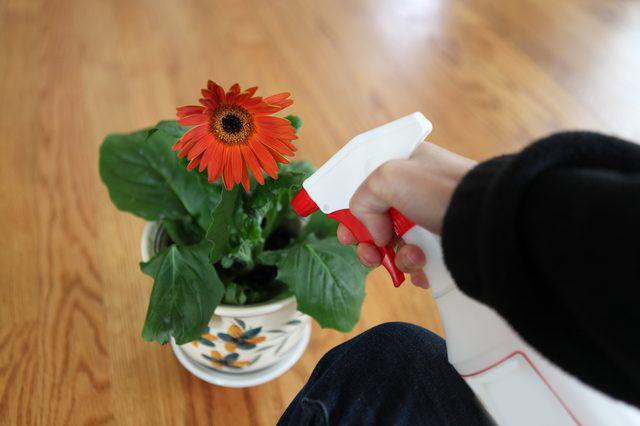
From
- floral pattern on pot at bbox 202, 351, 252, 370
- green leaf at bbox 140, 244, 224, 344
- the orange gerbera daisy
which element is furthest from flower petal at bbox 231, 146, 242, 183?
floral pattern on pot at bbox 202, 351, 252, 370

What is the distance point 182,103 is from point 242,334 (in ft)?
1.57

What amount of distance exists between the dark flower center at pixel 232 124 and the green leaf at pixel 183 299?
121mm

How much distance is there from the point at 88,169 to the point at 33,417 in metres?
0.34

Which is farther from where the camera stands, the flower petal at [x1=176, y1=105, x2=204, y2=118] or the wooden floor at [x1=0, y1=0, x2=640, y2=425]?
the wooden floor at [x1=0, y1=0, x2=640, y2=425]

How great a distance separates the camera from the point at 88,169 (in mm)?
810

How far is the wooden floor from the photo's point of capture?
643mm

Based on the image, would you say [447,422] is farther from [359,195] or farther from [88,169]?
[88,169]

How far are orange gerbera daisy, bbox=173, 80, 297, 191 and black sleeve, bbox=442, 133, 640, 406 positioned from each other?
167mm

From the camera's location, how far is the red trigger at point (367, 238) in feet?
1.47

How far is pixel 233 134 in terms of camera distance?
1.41 feet

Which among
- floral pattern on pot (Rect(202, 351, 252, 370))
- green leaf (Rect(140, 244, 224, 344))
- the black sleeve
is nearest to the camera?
the black sleeve

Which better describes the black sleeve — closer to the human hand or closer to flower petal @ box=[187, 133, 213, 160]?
the human hand

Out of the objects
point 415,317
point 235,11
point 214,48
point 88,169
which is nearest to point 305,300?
point 415,317

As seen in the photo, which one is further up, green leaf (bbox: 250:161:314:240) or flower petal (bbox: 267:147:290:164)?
flower petal (bbox: 267:147:290:164)
